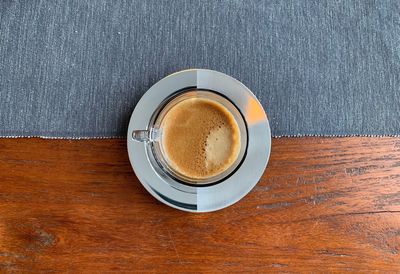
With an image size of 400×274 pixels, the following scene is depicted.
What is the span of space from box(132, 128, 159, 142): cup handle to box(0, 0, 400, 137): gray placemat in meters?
0.05

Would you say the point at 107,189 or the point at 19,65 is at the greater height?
the point at 19,65

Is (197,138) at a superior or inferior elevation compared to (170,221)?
superior

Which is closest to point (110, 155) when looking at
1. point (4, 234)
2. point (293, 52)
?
point (4, 234)

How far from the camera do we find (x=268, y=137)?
0.60 m

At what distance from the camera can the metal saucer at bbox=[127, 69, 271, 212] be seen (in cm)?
59

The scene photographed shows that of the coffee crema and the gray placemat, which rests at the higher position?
the gray placemat

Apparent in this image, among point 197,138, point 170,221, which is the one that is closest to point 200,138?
point 197,138

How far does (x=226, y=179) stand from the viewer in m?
0.59

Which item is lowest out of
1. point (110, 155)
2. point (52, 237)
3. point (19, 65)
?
point (52, 237)

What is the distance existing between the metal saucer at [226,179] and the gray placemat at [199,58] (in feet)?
0.10

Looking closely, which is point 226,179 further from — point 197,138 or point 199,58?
point 199,58

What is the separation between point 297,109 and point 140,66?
0.73 ft

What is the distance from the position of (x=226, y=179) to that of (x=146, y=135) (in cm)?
12

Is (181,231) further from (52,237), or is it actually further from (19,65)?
(19,65)
